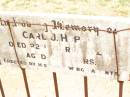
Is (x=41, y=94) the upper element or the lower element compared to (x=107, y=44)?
lower

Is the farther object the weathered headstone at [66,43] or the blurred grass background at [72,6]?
the blurred grass background at [72,6]

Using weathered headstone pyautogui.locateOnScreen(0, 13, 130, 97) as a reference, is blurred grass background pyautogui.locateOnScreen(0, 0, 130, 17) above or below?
above

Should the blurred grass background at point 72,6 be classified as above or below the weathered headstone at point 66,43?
above

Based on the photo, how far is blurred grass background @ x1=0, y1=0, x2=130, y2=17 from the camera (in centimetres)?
108

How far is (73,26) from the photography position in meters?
0.85

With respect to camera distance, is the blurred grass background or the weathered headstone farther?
the blurred grass background

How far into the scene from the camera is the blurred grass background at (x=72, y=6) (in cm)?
108

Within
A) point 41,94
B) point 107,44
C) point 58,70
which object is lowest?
point 41,94

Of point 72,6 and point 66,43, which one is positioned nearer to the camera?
point 66,43

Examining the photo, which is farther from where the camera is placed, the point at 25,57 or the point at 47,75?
the point at 47,75

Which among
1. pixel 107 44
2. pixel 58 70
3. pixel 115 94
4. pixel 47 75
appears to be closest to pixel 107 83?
pixel 115 94

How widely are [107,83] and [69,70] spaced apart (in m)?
0.73

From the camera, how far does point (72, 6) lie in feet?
3.70

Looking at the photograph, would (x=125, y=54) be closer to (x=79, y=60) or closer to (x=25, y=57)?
(x=79, y=60)
